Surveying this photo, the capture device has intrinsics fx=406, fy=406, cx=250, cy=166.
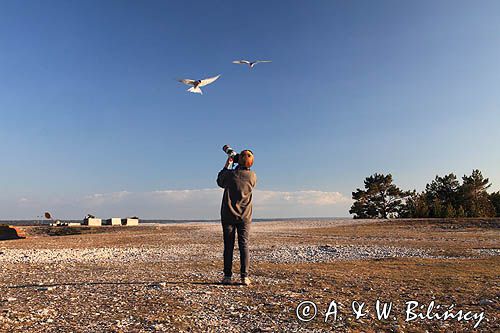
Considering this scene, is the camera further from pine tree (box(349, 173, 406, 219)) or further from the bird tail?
pine tree (box(349, 173, 406, 219))

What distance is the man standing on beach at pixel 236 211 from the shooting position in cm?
829

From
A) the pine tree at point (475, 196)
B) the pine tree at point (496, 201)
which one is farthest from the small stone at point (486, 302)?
the pine tree at point (496, 201)

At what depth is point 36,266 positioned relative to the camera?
1166 cm

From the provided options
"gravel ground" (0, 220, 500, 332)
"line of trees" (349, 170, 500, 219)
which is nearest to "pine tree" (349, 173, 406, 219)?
"line of trees" (349, 170, 500, 219)

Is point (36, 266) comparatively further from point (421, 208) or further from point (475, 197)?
point (475, 197)

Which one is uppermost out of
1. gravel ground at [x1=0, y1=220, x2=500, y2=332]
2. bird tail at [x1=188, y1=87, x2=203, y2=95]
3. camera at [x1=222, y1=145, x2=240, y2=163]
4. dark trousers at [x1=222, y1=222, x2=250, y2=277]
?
bird tail at [x1=188, y1=87, x2=203, y2=95]

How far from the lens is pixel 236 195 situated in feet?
27.5

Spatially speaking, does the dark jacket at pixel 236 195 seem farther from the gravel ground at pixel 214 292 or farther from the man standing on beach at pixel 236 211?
the gravel ground at pixel 214 292

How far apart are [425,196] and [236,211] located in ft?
174

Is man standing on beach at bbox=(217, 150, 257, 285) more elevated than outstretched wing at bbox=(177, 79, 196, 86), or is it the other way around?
outstretched wing at bbox=(177, 79, 196, 86)

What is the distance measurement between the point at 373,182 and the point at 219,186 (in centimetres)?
5328

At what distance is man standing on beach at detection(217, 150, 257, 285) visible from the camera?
829 centimetres

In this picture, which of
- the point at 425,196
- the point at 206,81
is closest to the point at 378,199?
the point at 425,196

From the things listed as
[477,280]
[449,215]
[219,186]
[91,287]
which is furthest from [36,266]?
[449,215]
